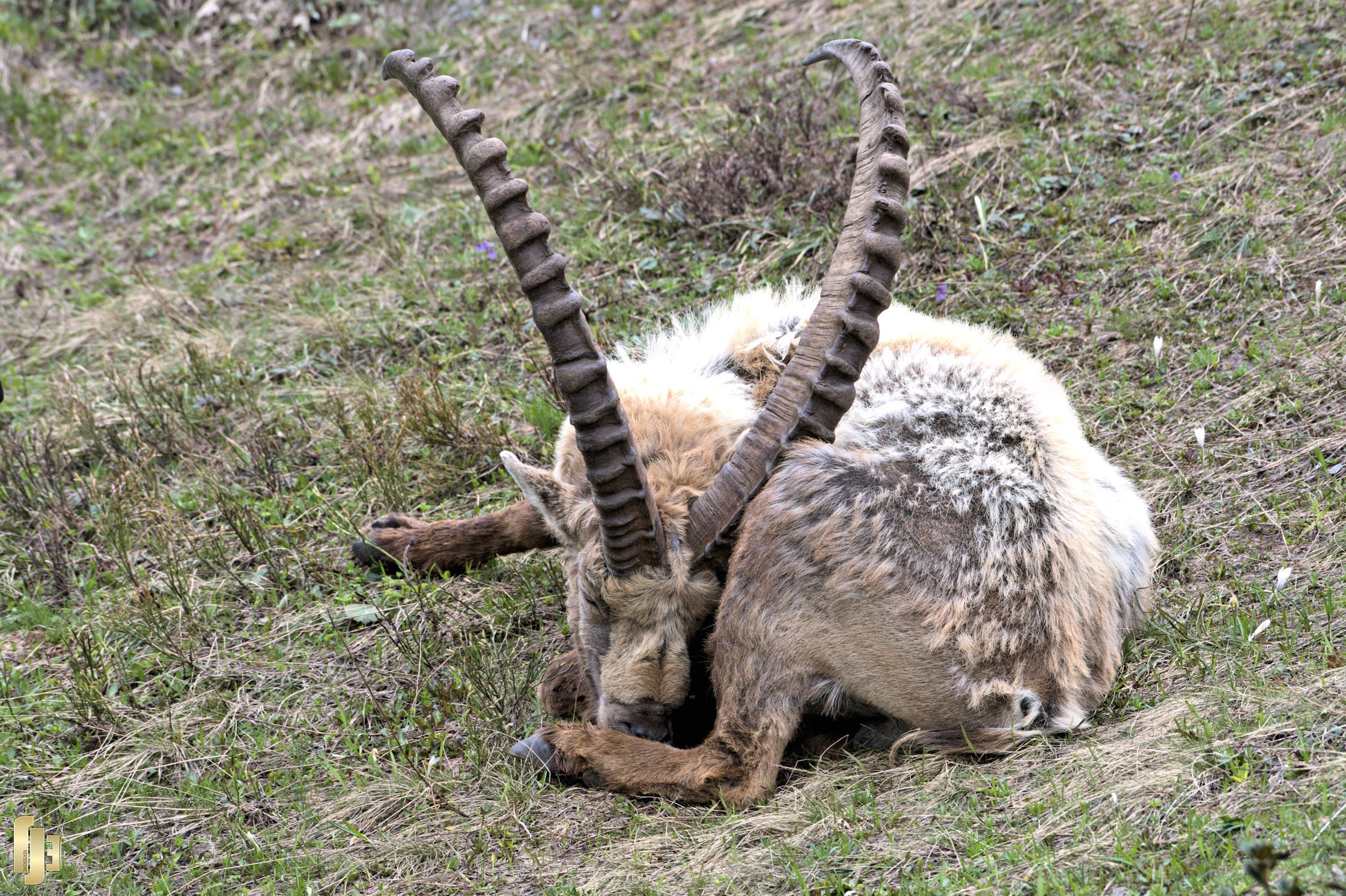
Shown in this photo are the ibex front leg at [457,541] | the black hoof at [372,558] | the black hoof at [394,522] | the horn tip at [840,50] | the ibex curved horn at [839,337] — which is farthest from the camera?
the black hoof at [394,522]

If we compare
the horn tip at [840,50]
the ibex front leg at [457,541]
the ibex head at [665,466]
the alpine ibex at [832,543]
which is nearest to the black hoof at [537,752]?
the alpine ibex at [832,543]

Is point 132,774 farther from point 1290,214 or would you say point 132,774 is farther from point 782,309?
point 1290,214

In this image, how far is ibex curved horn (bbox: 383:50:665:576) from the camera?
12.2ft

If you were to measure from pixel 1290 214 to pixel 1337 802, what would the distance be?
443cm

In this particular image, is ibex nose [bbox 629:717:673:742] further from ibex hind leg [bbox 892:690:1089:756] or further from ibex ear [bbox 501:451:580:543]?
ibex hind leg [bbox 892:690:1089:756]

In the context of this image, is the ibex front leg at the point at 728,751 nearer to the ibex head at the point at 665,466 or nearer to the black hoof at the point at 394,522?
the ibex head at the point at 665,466

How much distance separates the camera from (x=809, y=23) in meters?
A: 9.53

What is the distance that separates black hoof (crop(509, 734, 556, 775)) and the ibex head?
0.25 metres

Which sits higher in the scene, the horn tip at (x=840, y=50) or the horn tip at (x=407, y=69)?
the horn tip at (x=840, y=50)

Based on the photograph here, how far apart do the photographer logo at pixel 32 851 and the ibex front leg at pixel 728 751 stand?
1.94 meters

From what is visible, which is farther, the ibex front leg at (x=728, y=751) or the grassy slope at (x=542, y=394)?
the ibex front leg at (x=728, y=751)

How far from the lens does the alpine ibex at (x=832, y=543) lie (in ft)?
12.8

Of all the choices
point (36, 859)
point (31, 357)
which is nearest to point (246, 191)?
point (31, 357)

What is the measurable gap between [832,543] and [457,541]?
2222 mm
